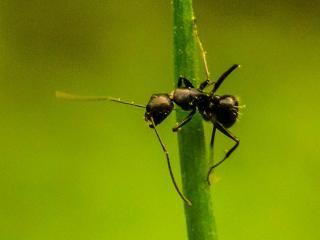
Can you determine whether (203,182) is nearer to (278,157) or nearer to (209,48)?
(278,157)

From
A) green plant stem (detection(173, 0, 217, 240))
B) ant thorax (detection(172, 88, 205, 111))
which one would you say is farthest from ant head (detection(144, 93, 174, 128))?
green plant stem (detection(173, 0, 217, 240))

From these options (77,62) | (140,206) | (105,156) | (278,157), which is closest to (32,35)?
(77,62)

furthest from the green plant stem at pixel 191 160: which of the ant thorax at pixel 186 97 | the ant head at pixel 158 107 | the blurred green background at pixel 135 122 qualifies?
the blurred green background at pixel 135 122

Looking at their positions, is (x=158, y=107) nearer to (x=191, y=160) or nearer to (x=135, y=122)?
(x=191, y=160)

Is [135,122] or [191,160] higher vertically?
[191,160]

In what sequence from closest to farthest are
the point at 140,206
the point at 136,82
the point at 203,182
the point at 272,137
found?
the point at 203,182, the point at 140,206, the point at 272,137, the point at 136,82

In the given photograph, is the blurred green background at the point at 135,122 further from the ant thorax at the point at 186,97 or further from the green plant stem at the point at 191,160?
the green plant stem at the point at 191,160

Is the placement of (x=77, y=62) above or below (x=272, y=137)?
above

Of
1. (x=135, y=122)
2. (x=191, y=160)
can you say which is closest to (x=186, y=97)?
(x=191, y=160)
